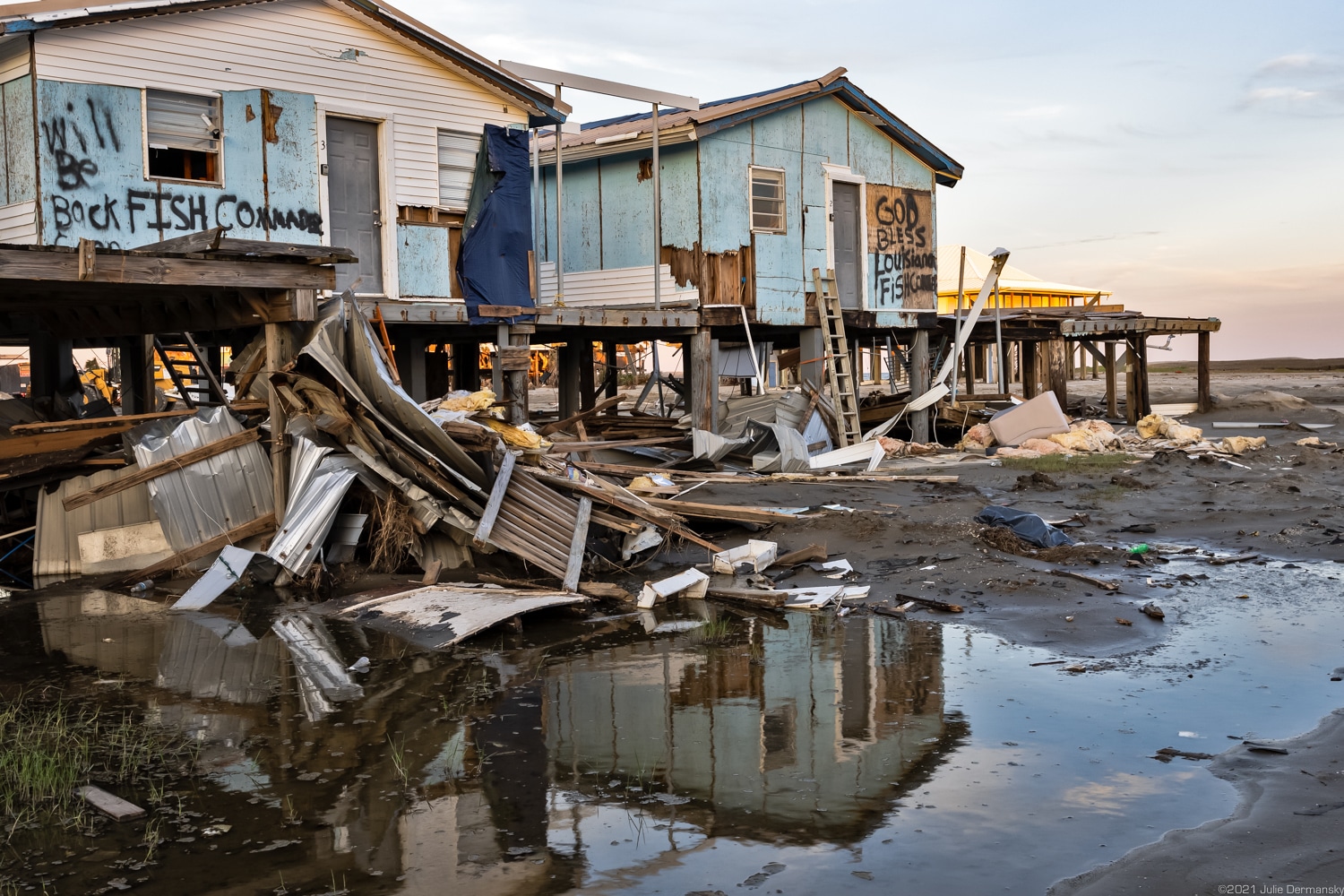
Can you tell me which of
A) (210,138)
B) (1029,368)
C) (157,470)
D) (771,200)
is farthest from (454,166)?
(1029,368)

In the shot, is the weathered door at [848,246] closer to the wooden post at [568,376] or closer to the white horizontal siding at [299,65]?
the wooden post at [568,376]

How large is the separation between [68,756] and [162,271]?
16.1 ft

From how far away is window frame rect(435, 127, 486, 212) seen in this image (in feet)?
49.6

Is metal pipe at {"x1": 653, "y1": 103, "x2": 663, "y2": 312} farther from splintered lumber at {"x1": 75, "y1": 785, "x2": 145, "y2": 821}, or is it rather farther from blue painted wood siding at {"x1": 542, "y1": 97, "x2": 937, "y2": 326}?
splintered lumber at {"x1": 75, "y1": 785, "x2": 145, "y2": 821}

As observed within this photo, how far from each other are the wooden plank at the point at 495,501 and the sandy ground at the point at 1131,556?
4.99 feet

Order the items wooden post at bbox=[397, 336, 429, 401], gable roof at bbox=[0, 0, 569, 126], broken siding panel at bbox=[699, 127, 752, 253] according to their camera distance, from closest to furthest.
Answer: gable roof at bbox=[0, 0, 569, 126]
wooden post at bbox=[397, 336, 429, 401]
broken siding panel at bbox=[699, 127, 752, 253]

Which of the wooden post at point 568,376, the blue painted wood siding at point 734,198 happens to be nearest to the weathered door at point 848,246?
the blue painted wood siding at point 734,198

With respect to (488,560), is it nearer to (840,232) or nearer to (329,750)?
(329,750)

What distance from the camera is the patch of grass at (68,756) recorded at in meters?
5.16

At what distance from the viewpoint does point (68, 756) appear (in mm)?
5668

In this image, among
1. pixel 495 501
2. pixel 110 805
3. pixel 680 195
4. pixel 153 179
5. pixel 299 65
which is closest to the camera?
pixel 110 805

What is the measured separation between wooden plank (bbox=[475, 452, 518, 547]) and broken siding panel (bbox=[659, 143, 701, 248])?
29.4 ft

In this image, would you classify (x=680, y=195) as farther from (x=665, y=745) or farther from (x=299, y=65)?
(x=665, y=745)

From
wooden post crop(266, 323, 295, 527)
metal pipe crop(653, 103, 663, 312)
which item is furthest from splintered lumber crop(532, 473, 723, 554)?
metal pipe crop(653, 103, 663, 312)
